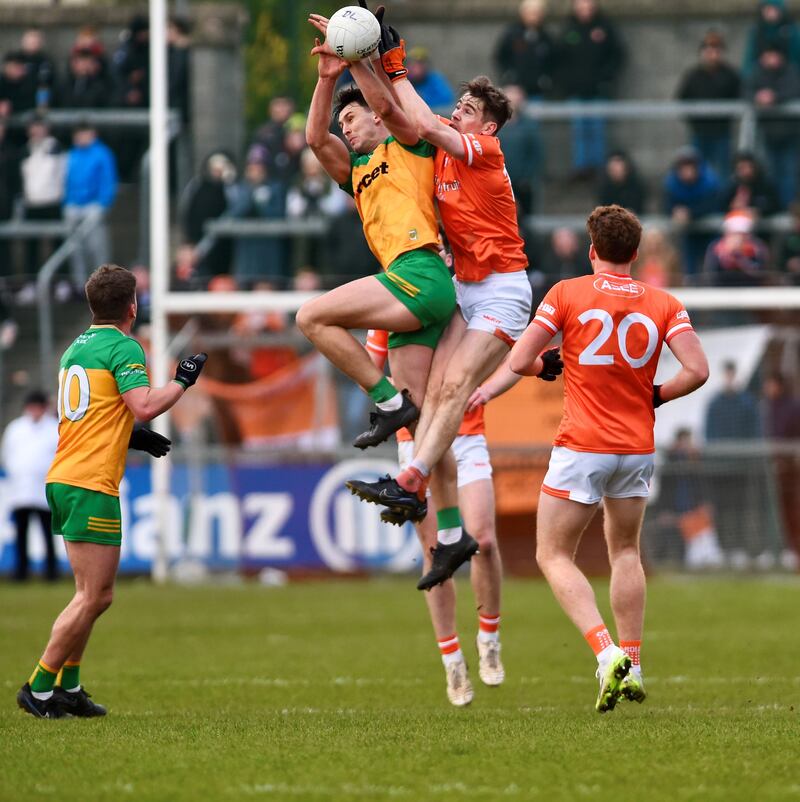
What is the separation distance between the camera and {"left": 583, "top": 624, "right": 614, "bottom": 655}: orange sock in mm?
8141

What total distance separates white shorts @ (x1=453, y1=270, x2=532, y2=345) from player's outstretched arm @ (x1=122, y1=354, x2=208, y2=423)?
1.68 m

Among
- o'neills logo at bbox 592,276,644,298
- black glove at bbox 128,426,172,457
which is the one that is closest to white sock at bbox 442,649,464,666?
black glove at bbox 128,426,172,457

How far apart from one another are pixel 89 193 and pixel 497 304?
13217 millimetres

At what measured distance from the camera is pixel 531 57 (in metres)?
21.3

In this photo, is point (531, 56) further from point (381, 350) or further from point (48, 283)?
point (381, 350)

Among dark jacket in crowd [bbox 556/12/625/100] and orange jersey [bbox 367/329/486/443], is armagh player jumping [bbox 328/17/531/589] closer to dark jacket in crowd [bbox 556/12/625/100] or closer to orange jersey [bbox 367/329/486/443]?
orange jersey [bbox 367/329/486/443]

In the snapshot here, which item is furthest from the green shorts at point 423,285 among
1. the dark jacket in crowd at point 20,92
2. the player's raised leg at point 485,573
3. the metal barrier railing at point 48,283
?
the dark jacket in crowd at point 20,92

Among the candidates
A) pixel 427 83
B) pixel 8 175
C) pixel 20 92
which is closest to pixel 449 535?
pixel 427 83

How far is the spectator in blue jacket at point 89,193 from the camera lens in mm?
21297

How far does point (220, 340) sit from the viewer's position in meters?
20.9

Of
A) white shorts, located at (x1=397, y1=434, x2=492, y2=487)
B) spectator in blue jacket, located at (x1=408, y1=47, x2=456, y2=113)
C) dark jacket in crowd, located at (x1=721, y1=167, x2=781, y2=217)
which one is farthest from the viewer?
dark jacket in crowd, located at (x1=721, y1=167, x2=781, y2=217)

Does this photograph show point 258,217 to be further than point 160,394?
Yes

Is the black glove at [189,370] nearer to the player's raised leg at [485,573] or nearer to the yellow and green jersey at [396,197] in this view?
A: the yellow and green jersey at [396,197]

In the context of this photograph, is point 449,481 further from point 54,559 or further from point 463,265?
point 54,559
